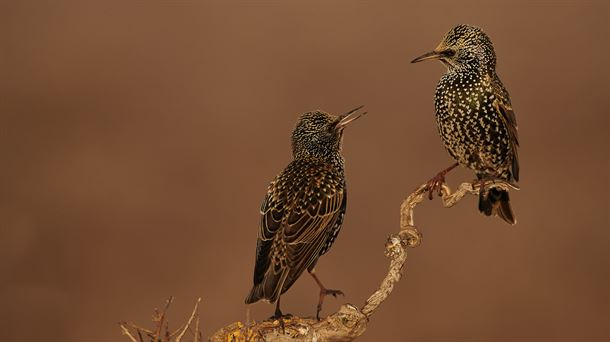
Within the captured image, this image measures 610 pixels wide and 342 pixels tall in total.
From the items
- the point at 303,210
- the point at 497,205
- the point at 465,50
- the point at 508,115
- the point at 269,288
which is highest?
the point at 465,50

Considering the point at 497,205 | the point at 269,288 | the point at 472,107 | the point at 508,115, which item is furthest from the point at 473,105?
the point at 269,288

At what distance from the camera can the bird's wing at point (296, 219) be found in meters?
4.63

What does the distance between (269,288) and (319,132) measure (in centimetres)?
113

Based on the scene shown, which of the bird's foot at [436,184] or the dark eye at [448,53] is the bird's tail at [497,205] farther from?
the dark eye at [448,53]

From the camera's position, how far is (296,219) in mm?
4754

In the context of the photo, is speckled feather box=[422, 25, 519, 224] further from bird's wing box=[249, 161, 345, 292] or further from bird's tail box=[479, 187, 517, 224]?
bird's wing box=[249, 161, 345, 292]

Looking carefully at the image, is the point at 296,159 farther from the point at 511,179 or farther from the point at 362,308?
the point at 511,179

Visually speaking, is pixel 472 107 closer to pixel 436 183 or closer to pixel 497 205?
pixel 436 183

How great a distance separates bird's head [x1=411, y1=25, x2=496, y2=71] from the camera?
17.0ft

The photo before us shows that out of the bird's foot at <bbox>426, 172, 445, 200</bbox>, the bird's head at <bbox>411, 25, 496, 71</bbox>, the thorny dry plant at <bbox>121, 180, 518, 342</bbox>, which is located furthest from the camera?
the bird's foot at <bbox>426, 172, 445, 200</bbox>

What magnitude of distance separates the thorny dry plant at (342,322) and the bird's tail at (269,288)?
0.70ft

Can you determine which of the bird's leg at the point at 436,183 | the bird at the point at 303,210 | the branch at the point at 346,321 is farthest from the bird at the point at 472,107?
the bird at the point at 303,210

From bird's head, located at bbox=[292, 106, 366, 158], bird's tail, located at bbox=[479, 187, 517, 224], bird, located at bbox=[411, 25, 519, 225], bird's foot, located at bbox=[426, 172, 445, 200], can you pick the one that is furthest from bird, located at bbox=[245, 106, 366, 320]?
bird's tail, located at bbox=[479, 187, 517, 224]

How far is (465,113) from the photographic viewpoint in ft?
17.3
